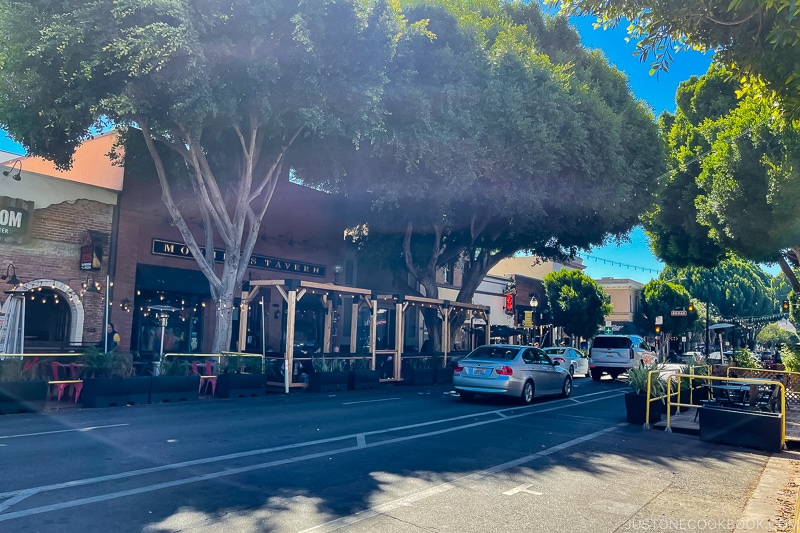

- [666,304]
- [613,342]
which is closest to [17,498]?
[613,342]

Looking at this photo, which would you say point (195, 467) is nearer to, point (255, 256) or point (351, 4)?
point (351, 4)

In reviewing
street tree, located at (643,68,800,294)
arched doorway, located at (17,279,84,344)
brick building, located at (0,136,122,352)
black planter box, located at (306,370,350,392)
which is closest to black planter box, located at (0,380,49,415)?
brick building, located at (0,136,122,352)

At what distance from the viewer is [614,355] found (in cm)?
2747

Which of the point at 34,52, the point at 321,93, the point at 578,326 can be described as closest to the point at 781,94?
the point at 321,93

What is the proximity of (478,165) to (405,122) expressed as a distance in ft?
9.65

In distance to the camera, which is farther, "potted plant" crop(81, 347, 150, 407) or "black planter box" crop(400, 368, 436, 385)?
Result: "black planter box" crop(400, 368, 436, 385)

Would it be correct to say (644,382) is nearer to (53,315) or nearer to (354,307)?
(354,307)

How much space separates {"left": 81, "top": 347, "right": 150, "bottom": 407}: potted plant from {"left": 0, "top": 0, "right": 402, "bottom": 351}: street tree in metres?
5.02

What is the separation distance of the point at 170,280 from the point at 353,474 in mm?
15997

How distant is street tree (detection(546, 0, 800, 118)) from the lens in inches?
334

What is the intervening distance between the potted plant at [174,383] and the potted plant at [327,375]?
3.73 meters

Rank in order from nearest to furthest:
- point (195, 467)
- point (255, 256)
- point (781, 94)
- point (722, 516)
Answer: point (722, 516), point (195, 467), point (781, 94), point (255, 256)

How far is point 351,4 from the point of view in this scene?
626 inches

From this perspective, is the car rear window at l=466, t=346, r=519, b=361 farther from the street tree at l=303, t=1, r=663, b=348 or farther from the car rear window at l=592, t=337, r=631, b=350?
the car rear window at l=592, t=337, r=631, b=350
